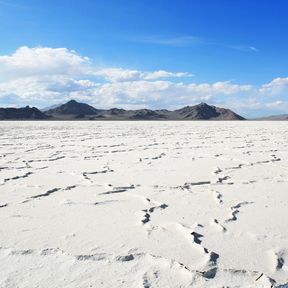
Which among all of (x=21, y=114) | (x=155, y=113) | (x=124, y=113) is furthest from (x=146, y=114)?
(x=21, y=114)

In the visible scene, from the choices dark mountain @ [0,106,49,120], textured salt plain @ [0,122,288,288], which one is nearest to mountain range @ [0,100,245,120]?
dark mountain @ [0,106,49,120]

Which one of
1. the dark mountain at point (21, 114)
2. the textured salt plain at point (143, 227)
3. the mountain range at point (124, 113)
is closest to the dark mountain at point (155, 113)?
the mountain range at point (124, 113)

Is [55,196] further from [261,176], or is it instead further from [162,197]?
[261,176]

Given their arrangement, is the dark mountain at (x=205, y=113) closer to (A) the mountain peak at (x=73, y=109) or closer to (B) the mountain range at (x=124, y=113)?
(B) the mountain range at (x=124, y=113)

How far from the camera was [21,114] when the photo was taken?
66000mm

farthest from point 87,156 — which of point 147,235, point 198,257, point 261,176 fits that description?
point 198,257

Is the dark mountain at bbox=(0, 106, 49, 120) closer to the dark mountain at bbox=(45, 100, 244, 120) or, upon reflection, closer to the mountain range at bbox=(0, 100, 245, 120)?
the mountain range at bbox=(0, 100, 245, 120)

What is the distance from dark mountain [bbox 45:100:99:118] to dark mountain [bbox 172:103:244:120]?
19.1m

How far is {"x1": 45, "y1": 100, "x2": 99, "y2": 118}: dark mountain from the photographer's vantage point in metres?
87.5

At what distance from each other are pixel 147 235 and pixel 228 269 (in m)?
0.70

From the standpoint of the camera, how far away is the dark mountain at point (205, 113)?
79438 mm

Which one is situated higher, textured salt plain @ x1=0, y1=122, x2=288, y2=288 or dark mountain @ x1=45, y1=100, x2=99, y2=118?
textured salt plain @ x1=0, y1=122, x2=288, y2=288

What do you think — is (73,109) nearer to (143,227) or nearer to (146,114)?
(146,114)

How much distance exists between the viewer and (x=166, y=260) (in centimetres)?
241
